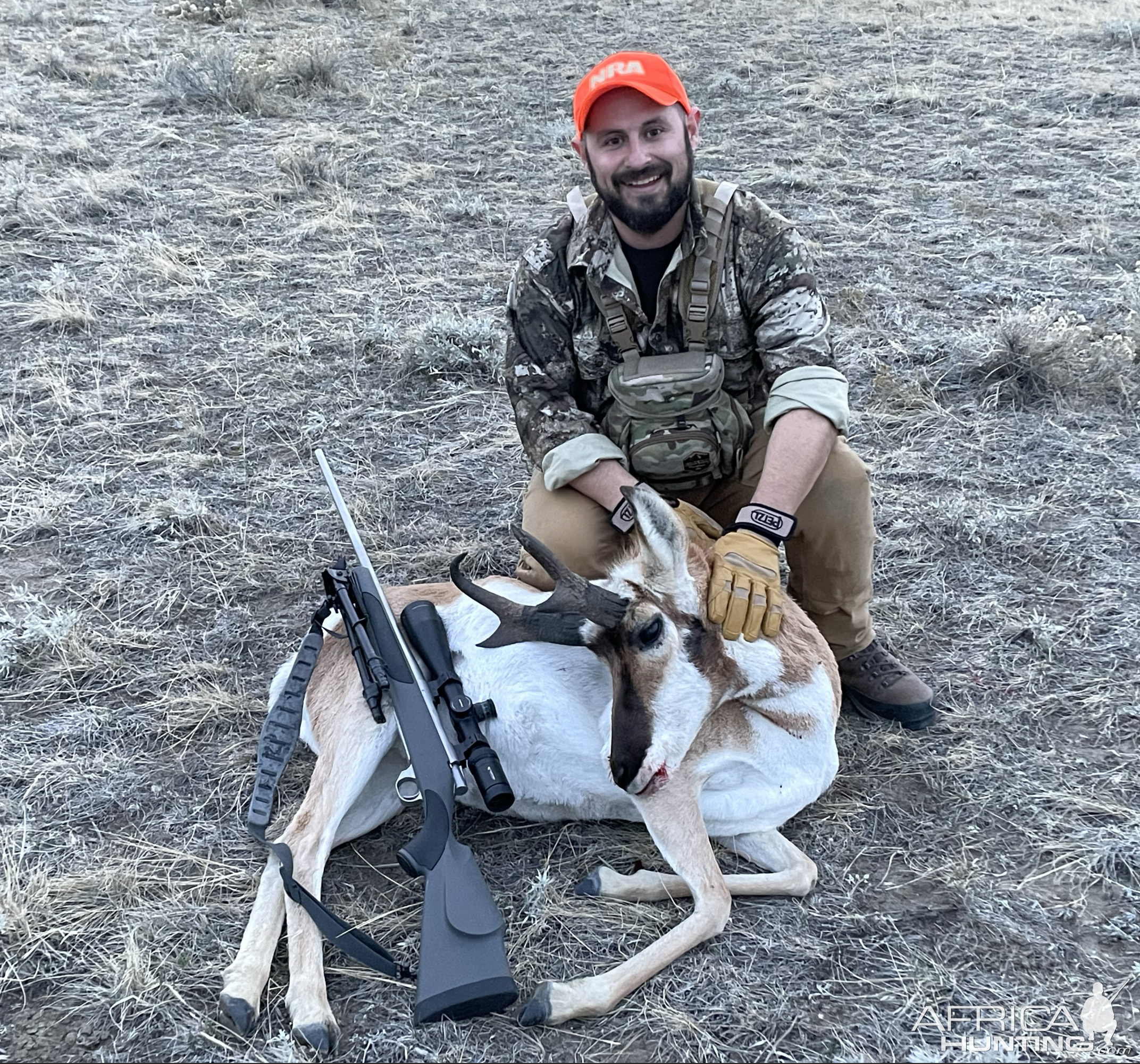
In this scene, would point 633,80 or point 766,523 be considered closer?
point 766,523

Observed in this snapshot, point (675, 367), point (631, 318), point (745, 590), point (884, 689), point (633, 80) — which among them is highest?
point (633, 80)

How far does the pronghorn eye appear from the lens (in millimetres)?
3320

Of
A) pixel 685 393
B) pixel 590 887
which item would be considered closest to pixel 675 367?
pixel 685 393

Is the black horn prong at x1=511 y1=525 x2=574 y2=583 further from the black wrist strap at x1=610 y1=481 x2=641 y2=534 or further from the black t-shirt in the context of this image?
the black t-shirt

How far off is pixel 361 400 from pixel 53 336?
2.53m

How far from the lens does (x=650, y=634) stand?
333 centimetres

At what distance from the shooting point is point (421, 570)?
16.7ft

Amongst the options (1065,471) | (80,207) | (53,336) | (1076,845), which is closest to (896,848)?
(1076,845)

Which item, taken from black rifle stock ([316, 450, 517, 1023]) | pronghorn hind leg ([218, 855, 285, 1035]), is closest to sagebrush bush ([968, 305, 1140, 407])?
black rifle stock ([316, 450, 517, 1023])

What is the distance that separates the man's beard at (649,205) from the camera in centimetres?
390

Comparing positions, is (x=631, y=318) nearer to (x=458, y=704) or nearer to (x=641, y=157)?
(x=641, y=157)

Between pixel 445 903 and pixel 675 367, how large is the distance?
2.22 m

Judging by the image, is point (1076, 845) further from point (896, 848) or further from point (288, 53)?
point (288, 53)

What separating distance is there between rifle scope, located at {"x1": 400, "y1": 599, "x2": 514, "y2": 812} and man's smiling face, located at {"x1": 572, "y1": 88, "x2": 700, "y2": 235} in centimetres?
175
